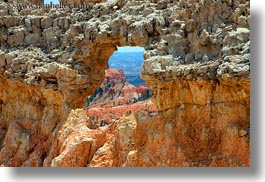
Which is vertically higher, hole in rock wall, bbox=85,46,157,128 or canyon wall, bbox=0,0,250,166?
canyon wall, bbox=0,0,250,166

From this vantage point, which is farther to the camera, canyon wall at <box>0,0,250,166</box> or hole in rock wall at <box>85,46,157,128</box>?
hole in rock wall at <box>85,46,157,128</box>

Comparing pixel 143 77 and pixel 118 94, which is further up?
pixel 143 77

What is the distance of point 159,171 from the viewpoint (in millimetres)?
4805

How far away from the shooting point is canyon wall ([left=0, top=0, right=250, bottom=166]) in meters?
5.36

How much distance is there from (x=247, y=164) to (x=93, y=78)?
122 inches

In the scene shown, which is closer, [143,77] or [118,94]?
[143,77]

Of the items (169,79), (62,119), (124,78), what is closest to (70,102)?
(62,119)

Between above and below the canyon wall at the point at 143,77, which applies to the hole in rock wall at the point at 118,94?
below

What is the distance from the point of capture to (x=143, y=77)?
593 cm

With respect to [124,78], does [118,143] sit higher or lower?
higher

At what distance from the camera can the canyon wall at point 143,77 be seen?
536 cm

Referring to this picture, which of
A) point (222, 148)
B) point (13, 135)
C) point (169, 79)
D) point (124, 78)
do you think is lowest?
point (124, 78)

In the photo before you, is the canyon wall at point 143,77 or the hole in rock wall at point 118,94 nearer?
the canyon wall at point 143,77

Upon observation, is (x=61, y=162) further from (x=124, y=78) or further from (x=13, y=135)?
(x=124, y=78)
